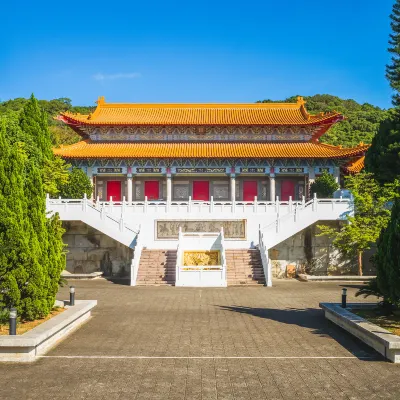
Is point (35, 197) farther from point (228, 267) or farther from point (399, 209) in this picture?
point (228, 267)

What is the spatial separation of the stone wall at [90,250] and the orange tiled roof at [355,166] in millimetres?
16087

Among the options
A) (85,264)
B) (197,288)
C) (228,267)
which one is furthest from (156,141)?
(197,288)

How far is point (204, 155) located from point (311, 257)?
10.2 m

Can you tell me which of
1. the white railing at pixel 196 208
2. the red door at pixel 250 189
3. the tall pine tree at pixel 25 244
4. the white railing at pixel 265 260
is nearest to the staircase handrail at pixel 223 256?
the white railing at pixel 196 208

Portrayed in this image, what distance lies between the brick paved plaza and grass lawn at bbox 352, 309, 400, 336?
2.14 feet

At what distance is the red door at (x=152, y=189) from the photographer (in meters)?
34.3

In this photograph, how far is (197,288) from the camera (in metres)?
20.4

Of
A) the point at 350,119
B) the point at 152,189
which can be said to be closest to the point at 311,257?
the point at 152,189

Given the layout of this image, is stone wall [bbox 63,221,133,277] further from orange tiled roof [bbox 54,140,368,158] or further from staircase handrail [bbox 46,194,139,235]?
orange tiled roof [bbox 54,140,368,158]

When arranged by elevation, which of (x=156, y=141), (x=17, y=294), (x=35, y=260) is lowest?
(x=17, y=294)

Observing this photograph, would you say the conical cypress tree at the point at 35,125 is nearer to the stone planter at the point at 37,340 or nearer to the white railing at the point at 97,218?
the white railing at the point at 97,218

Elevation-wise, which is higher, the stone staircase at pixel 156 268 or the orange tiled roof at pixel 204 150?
the orange tiled roof at pixel 204 150

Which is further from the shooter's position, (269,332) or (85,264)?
(85,264)

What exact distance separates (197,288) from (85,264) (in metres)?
8.06
